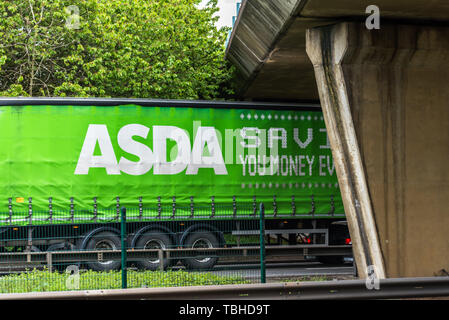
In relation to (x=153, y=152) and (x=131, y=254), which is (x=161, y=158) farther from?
(x=131, y=254)

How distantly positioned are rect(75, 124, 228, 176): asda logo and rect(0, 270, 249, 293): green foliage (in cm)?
294

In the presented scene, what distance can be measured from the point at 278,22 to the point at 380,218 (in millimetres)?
4318

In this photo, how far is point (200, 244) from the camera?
47.0 ft

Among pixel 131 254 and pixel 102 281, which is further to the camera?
pixel 131 254

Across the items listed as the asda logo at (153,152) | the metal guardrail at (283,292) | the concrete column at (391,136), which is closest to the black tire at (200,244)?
the asda logo at (153,152)

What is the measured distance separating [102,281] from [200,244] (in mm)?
3471

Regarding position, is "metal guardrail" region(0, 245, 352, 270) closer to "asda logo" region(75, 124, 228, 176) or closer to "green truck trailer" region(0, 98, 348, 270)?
"green truck trailer" region(0, 98, 348, 270)

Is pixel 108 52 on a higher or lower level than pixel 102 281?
higher

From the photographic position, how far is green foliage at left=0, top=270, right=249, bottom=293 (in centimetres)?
1068

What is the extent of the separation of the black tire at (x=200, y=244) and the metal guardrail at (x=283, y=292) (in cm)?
670

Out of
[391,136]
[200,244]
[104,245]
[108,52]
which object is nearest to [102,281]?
[104,245]

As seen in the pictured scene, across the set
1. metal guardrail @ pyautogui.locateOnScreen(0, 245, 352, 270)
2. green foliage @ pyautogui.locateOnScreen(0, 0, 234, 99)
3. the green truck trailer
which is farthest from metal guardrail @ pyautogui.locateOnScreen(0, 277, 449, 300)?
green foliage @ pyautogui.locateOnScreen(0, 0, 234, 99)

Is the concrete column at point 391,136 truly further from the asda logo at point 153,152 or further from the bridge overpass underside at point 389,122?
the asda logo at point 153,152

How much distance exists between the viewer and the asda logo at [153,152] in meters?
13.7
